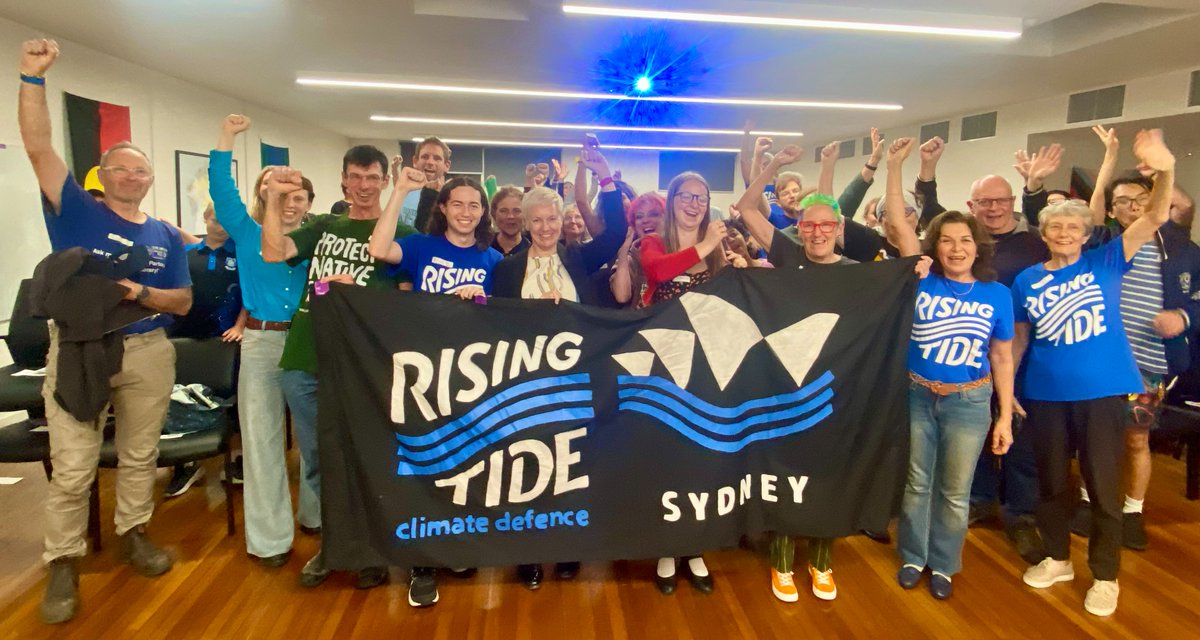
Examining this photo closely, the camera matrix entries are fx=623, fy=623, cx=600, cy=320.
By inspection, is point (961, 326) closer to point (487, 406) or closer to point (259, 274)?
point (487, 406)

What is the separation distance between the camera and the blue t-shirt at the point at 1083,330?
2221mm

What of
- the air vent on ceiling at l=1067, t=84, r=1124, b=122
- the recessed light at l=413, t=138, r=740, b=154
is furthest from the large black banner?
the recessed light at l=413, t=138, r=740, b=154

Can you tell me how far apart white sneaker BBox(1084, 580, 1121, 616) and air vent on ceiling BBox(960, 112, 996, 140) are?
8070 millimetres

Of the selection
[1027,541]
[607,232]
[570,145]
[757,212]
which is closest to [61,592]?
[607,232]

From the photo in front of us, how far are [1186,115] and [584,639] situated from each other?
7.95m

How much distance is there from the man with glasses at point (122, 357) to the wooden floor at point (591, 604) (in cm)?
16

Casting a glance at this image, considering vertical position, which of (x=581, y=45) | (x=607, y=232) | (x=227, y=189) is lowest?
(x=607, y=232)

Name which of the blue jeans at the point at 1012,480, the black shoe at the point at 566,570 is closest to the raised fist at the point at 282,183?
the black shoe at the point at 566,570

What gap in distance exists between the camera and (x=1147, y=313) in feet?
9.05

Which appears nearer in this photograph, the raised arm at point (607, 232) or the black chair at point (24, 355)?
the raised arm at point (607, 232)

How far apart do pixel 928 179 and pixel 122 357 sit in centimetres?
357

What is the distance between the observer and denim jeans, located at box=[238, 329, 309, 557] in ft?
7.75

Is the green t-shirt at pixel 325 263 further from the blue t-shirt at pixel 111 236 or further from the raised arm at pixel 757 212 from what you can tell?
the raised arm at pixel 757 212

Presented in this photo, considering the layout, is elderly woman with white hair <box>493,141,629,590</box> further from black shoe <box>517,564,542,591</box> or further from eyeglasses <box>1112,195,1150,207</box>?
eyeglasses <box>1112,195,1150,207</box>
